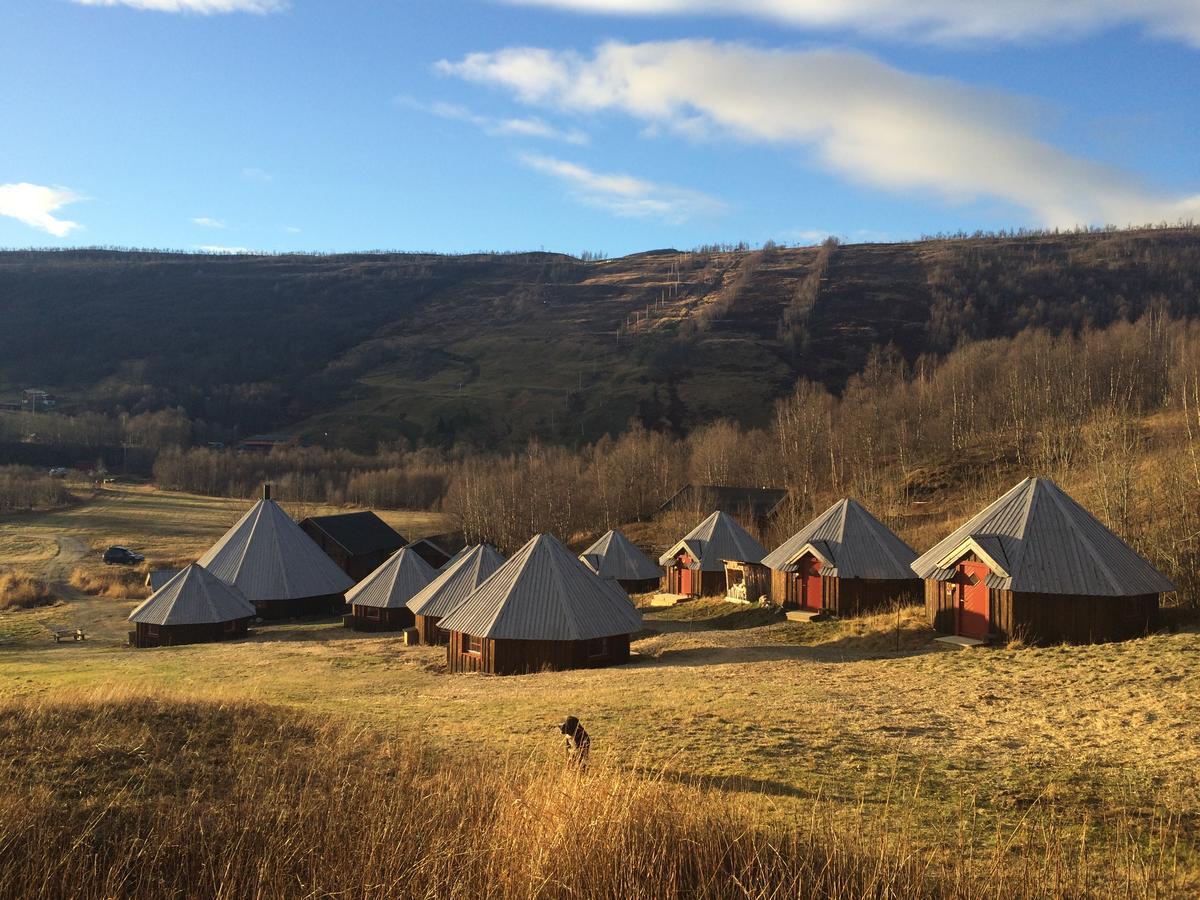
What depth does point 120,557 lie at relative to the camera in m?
71.0

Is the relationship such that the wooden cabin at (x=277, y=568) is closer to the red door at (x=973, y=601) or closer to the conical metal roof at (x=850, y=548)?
the conical metal roof at (x=850, y=548)

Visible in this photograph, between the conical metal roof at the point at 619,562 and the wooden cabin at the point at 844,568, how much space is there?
1697 cm

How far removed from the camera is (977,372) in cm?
9156

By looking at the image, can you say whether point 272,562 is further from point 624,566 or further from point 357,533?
point 624,566

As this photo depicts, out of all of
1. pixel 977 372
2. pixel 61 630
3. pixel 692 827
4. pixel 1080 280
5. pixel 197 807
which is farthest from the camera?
pixel 1080 280

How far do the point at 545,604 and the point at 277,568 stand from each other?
26813 millimetres

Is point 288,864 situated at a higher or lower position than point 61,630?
higher

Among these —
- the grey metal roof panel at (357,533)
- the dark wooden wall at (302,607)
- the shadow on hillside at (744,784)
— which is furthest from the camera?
the grey metal roof panel at (357,533)

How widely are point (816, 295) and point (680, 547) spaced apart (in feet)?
443

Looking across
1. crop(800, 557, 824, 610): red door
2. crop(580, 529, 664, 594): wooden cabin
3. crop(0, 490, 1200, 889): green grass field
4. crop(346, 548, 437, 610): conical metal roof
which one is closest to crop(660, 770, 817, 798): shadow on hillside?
crop(0, 490, 1200, 889): green grass field

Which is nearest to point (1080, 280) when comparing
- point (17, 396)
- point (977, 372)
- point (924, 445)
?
point (977, 372)

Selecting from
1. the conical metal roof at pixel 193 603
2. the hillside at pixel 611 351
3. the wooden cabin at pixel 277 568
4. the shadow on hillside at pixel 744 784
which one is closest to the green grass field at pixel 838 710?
the shadow on hillside at pixel 744 784

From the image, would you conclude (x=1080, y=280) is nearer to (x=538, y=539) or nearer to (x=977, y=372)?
(x=977, y=372)

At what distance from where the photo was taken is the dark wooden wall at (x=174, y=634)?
4238 centimetres
